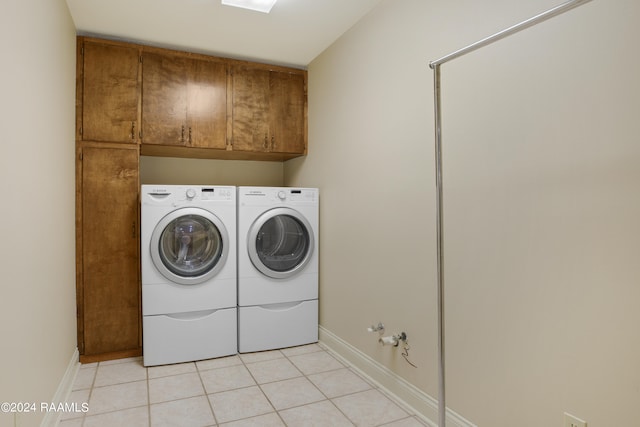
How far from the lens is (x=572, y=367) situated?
1.40 metres

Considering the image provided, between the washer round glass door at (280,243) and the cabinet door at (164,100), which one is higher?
the cabinet door at (164,100)

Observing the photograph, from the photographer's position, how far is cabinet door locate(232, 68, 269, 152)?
3342 mm

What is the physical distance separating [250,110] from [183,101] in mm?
540

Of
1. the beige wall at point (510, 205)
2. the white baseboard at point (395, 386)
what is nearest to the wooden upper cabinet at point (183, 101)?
the beige wall at point (510, 205)

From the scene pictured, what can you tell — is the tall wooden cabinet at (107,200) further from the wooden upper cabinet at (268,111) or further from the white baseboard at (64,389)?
the wooden upper cabinet at (268,111)

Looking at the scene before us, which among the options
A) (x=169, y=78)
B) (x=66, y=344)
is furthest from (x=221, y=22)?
(x=66, y=344)

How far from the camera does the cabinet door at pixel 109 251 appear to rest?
2.87 metres

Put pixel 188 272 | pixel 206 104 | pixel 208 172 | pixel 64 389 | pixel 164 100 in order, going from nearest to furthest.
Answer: pixel 64 389, pixel 188 272, pixel 164 100, pixel 206 104, pixel 208 172

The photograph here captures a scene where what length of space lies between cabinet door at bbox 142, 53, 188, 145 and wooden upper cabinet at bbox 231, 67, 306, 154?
1.35 ft

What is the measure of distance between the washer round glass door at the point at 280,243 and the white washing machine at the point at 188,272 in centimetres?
18

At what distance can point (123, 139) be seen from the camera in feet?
9.73

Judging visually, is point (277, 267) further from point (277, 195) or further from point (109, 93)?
point (109, 93)

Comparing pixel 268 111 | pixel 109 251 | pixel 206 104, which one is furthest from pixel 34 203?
pixel 268 111

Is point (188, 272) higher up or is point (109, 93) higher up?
point (109, 93)
